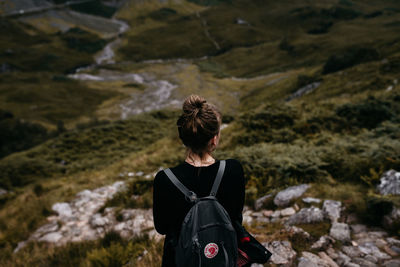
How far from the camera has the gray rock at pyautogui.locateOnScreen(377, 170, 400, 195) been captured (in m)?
5.03

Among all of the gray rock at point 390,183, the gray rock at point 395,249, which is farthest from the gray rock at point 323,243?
the gray rock at point 390,183

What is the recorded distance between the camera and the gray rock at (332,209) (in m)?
4.69

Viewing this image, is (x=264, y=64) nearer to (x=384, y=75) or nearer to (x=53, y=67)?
(x=384, y=75)

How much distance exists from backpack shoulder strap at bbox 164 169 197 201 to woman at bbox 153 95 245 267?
0.11 feet

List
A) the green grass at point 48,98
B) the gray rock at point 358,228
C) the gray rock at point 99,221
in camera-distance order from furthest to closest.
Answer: the green grass at point 48,98
the gray rock at point 99,221
the gray rock at point 358,228

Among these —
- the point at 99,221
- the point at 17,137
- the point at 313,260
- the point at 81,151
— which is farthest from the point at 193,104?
the point at 17,137

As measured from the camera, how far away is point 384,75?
68.6ft

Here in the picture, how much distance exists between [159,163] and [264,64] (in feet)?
280

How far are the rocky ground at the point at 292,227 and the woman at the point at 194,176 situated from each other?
199cm

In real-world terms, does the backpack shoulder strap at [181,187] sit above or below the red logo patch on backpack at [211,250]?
above

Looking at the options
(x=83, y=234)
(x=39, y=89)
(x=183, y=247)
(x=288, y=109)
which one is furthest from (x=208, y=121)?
(x=39, y=89)

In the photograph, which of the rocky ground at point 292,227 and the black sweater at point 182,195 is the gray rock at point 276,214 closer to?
the rocky ground at point 292,227

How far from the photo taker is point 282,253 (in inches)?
151

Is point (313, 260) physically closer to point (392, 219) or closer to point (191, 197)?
point (392, 219)
